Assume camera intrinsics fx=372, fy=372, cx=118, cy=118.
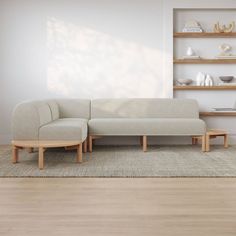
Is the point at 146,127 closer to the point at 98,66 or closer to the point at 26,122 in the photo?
the point at 98,66

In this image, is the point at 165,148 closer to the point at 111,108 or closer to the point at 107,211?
the point at 111,108

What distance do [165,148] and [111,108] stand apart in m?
1.04

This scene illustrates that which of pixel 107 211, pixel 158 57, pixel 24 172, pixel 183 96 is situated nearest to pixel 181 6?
pixel 158 57

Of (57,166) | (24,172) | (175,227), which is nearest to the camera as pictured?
(175,227)

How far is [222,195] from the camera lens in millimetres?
2928

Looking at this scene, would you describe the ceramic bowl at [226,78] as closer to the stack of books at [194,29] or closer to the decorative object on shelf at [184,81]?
the decorative object on shelf at [184,81]

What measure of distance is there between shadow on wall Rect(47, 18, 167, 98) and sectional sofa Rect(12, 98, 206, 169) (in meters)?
0.31

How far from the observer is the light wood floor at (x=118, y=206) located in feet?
7.20

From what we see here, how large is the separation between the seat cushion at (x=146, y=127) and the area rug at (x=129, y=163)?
0.27m

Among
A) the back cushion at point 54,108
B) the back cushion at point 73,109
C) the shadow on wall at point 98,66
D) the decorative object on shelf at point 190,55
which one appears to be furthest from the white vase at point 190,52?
the back cushion at point 54,108

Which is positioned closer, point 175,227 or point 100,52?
point 175,227

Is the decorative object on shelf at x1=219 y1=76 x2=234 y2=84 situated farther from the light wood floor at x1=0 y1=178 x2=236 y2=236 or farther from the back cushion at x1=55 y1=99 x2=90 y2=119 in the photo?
the light wood floor at x1=0 y1=178 x2=236 y2=236

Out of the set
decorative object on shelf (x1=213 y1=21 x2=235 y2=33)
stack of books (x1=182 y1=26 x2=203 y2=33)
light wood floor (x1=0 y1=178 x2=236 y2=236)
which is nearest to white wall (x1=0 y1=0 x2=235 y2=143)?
stack of books (x1=182 y1=26 x2=203 y2=33)

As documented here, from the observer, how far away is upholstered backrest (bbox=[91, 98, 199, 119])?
5.77m
